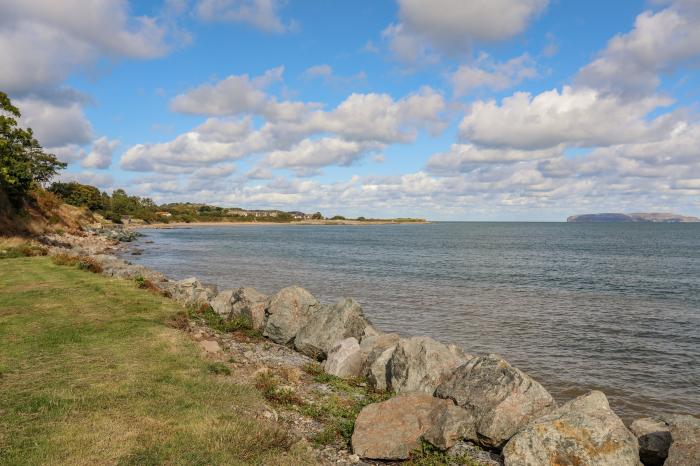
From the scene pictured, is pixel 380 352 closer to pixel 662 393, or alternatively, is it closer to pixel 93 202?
pixel 662 393

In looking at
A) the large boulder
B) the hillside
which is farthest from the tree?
the large boulder

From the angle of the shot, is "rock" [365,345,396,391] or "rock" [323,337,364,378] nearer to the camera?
"rock" [365,345,396,391]

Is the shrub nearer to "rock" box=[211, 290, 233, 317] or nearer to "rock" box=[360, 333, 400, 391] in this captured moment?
"rock" box=[211, 290, 233, 317]

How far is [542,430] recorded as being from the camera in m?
9.62

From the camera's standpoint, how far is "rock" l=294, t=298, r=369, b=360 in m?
18.5

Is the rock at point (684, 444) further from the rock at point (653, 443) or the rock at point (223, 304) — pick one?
the rock at point (223, 304)

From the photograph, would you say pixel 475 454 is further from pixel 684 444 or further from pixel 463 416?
pixel 684 444

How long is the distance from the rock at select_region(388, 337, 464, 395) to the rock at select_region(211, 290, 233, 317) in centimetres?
1156

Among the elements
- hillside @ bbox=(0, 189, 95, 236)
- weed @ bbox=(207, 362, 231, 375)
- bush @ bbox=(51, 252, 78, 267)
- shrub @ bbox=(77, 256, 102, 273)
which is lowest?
weed @ bbox=(207, 362, 231, 375)

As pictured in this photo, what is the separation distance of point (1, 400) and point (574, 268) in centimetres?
6367

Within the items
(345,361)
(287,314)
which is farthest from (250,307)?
(345,361)

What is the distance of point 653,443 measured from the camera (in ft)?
34.4

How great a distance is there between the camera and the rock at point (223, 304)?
77.1ft

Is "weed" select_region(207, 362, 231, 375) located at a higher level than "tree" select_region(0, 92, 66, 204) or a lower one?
lower
